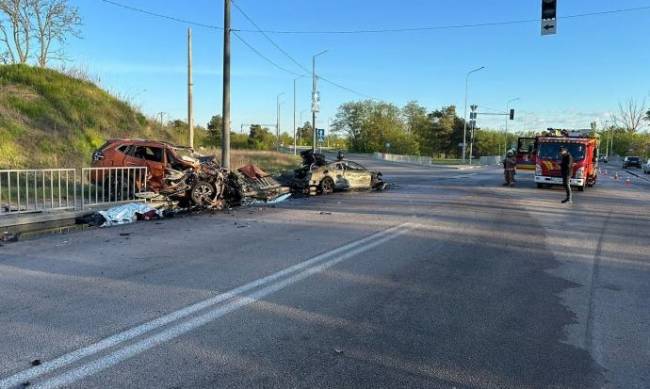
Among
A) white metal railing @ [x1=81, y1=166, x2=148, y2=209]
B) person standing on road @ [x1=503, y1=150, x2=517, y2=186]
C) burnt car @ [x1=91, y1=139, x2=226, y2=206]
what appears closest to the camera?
white metal railing @ [x1=81, y1=166, x2=148, y2=209]

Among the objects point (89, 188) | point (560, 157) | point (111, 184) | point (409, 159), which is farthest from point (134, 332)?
point (409, 159)

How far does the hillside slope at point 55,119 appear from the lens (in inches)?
805

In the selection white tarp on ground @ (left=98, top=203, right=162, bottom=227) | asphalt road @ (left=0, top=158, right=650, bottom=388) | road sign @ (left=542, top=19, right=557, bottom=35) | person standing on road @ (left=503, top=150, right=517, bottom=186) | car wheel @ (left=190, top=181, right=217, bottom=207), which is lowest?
asphalt road @ (left=0, top=158, right=650, bottom=388)

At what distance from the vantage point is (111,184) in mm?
12156

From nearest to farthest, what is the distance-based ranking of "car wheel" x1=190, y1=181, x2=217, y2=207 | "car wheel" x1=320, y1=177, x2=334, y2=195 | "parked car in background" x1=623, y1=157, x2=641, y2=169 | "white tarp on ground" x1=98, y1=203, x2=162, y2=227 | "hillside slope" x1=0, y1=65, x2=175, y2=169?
"white tarp on ground" x1=98, y1=203, x2=162, y2=227 → "car wheel" x1=190, y1=181, x2=217, y2=207 → "car wheel" x1=320, y1=177, x2=334, y2=195 → "hillside slope" x1=0, y1=65, x2=175, y2=169 → "parked car in background" x1=623, y1=157, x2=641, y2=169

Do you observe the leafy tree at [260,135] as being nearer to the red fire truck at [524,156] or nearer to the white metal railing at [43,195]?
the red fire truck at [524,156]

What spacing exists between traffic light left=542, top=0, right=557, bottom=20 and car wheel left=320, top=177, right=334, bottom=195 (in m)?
8.53

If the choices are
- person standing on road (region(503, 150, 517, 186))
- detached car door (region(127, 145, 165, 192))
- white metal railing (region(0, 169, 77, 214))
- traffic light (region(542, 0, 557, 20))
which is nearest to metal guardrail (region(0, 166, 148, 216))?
white metal railing (region(0, 169, 77, 214))

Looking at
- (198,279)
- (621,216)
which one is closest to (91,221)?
(198,279)

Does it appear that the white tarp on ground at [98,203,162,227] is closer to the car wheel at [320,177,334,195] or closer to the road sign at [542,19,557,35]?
the car wheel at [320,177,334,195]

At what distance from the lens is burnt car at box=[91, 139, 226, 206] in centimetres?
1291

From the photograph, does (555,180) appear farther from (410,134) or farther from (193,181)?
(410,134)

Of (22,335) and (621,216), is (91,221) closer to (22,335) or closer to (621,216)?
(22,335)

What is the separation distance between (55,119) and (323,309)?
894 inches
